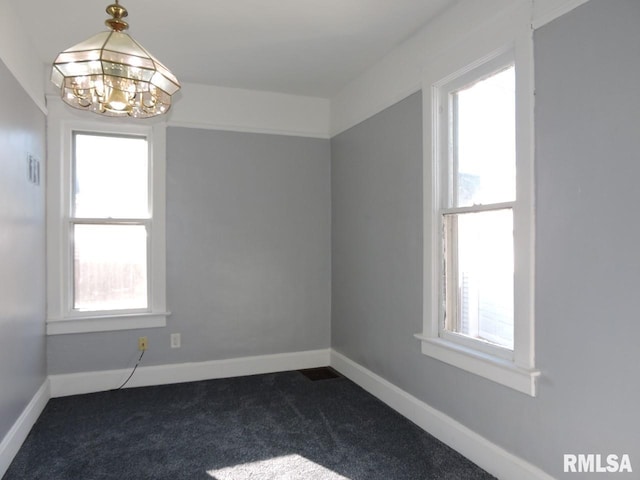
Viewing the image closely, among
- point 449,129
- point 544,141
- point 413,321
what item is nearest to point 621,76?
point 544,141

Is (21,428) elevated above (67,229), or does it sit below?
below

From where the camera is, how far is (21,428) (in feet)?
8.21

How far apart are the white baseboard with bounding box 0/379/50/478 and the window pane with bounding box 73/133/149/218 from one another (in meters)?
1.35

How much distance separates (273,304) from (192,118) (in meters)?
1.75

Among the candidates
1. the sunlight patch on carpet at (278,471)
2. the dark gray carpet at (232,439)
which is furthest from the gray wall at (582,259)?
the sunlight patch on carpet at (278,471)

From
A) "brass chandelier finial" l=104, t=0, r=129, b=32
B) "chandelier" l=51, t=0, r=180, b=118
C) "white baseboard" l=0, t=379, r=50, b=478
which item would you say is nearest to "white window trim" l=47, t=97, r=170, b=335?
"white baseboard" l=0, t=379, r=50, b=478

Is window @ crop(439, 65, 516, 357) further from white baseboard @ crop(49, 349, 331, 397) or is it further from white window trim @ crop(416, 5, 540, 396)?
white baseboard @ crop(49, 349, 331, 397)

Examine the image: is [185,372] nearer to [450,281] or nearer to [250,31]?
[450,281]

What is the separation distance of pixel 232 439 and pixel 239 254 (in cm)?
163

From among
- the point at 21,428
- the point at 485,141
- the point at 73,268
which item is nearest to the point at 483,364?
the point at 485,141

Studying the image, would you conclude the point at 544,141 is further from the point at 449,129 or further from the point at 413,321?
the point at 413,321

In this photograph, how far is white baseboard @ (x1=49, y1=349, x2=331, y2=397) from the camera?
131 inches

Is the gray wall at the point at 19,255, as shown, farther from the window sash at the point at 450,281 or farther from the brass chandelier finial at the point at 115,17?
the window sash at the point at 450,281

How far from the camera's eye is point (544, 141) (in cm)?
190
